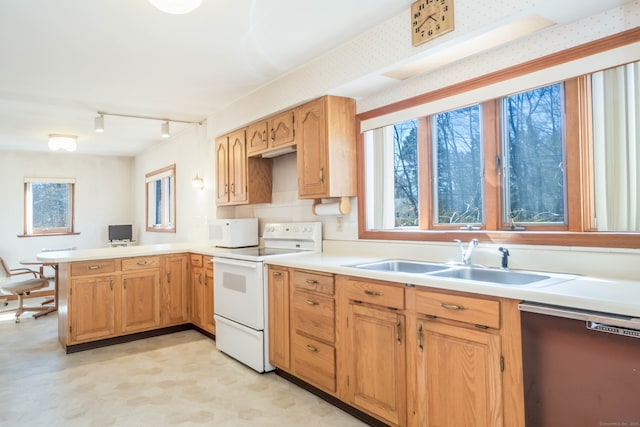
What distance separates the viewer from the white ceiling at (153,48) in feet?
7.55

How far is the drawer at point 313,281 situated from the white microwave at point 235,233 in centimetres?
143

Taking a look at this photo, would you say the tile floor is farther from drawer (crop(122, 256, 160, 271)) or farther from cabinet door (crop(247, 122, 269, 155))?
cabinet door (crop(247, 122, 269, 155))

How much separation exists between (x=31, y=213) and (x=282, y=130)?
5.75 m

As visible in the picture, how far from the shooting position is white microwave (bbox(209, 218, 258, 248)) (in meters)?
4.02

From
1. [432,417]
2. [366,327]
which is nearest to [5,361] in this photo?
[366,327]

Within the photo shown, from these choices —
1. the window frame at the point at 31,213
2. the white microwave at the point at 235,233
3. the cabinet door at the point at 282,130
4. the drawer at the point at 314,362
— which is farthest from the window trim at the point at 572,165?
the window frame at the point at 31,213

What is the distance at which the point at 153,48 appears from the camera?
2801mm

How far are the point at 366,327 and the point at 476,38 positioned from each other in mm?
1670

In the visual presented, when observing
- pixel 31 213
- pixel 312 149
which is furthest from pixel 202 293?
pixel 31 213

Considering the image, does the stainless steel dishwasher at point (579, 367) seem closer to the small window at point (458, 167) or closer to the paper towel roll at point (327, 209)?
the small window at point (458, 167)

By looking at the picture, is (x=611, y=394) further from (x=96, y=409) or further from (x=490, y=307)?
(x=96, y=409)

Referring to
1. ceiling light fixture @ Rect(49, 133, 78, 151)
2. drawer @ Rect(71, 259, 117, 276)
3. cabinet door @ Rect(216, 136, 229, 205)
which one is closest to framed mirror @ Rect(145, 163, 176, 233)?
ceiling light fixture @ Rect(49, 133, 78, 151)

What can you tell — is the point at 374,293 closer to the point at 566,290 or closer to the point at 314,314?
the point at 314,314

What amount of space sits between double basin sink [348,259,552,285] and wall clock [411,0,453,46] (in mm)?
1289
